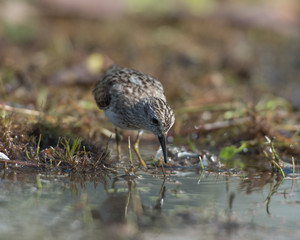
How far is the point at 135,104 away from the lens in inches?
253

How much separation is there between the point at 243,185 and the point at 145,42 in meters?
8.79

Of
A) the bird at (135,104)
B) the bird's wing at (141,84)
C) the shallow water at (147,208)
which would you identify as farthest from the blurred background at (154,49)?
the shallow water at (147,208)

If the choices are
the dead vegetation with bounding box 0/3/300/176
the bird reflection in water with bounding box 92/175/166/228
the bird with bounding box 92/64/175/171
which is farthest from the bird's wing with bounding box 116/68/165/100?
the bird reflection in water with bounding box 92/175/166/228

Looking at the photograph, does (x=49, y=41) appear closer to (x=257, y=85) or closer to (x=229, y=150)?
(x=257, y=85)

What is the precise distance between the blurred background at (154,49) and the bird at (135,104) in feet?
2.01

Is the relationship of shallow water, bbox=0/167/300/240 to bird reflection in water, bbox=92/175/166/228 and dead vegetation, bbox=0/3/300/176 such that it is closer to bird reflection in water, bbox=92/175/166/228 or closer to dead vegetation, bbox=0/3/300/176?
bird reflection in water, bbox=92/175/166/228

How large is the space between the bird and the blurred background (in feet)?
2.01

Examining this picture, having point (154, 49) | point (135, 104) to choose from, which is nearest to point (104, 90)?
point (135, 104)

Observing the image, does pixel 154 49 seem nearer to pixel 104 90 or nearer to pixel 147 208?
pixel 104 90

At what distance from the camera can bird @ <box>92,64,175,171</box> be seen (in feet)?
19.6

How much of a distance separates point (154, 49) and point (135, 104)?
6710mm

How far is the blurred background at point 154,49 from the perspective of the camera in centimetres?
934

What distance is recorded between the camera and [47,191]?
170 inches

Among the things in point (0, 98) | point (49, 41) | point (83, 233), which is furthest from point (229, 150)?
point (49, 41)
